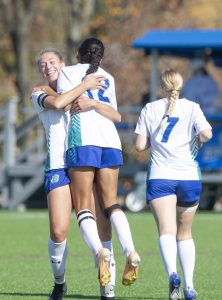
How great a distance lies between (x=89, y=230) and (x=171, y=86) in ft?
4.43

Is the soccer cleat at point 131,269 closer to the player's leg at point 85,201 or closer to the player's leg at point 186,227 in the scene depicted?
the player's leg at point 85,201

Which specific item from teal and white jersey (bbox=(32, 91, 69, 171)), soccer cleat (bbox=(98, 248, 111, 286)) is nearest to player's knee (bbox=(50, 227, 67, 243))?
teal and white jersey (bbox=(32, 91, 69, 171))

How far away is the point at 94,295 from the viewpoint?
997 centimetres

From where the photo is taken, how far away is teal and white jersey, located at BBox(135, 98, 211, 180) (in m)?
9.28

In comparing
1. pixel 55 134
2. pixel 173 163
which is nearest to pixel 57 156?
pixel 55 134

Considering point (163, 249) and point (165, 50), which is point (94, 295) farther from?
point (165, 50)

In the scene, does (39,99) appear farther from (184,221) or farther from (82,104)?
(184,221)

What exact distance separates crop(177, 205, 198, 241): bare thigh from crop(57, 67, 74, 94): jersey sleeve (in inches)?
52.6

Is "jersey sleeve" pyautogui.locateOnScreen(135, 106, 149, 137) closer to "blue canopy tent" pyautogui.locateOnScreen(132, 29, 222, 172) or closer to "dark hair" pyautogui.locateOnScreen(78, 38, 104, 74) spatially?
"dark hair" pyautogui.locateOnScreen(78, 38, 104, 74)

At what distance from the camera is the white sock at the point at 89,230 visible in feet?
28.9

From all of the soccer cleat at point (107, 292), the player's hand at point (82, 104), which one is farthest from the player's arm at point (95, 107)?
the soccer cleat at point (107, 292)

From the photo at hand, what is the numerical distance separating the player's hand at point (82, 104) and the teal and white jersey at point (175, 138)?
0.61m

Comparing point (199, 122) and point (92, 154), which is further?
point (199, 122)

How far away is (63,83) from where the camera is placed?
909 cm
